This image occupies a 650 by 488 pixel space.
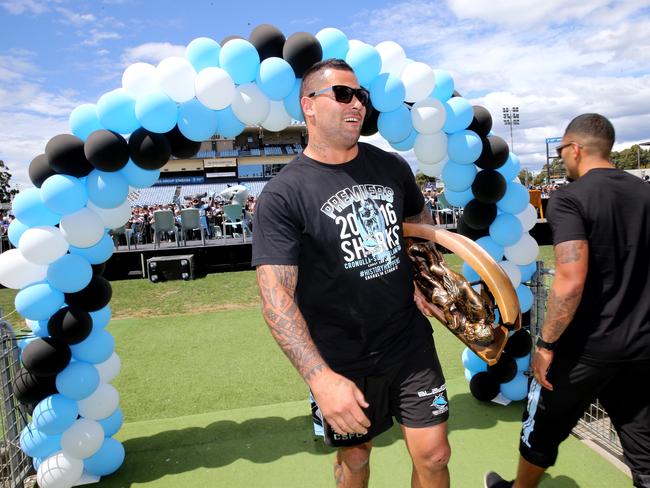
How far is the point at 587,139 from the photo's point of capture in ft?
7.25

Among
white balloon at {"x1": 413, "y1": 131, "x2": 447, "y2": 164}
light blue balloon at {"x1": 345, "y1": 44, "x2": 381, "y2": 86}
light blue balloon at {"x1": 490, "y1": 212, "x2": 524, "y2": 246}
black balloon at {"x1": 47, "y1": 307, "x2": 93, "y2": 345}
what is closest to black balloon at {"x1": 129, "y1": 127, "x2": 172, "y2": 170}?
black balloon at {"x1": 47, "y1": 307, "x2": 93, "y2": 345}

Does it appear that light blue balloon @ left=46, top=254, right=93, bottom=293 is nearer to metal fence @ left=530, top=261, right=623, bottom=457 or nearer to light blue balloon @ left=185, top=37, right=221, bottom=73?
light blue balloon @ left=185, top=37, right=221, bottom=73

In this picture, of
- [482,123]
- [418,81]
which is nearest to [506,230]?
[482,123]

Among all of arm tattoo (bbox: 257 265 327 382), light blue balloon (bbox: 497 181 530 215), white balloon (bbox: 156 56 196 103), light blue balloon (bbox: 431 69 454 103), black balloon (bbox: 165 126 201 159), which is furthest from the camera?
light blue balloon (bbox: 497 181 530 215)

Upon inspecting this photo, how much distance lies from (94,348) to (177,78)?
1.97m

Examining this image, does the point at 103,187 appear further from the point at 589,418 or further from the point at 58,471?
the point at 589,418

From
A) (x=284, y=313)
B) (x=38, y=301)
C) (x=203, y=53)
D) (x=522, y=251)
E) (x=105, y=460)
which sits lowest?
(x=105, y=460)

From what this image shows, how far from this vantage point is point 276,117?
12.3 ft

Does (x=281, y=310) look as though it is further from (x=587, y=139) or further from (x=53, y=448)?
(x=53, y=448)

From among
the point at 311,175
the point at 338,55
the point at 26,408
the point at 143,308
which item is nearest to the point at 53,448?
the point at 26,408

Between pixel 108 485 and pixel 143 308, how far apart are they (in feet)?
18.9

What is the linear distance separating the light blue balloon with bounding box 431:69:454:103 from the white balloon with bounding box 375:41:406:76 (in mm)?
292

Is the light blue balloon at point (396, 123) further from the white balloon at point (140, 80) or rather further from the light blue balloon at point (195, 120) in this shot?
the white balloon at point (140, 80)

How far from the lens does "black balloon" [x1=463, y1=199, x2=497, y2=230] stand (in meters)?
3.99
